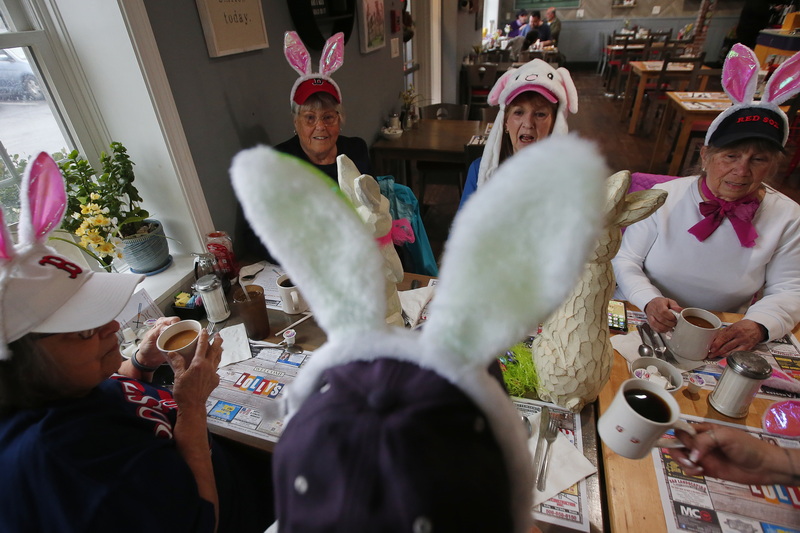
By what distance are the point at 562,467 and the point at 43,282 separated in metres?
1.02

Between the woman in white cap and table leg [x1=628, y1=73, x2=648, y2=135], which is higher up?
the woman in white cap

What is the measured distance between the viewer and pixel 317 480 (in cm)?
35

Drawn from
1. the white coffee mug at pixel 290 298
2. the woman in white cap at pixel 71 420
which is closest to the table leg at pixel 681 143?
the white coffee mug at pixel 290 298

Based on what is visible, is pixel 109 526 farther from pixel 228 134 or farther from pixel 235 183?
pixel 228 134

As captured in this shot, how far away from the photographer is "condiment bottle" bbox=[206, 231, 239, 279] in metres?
1.45

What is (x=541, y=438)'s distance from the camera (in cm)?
84

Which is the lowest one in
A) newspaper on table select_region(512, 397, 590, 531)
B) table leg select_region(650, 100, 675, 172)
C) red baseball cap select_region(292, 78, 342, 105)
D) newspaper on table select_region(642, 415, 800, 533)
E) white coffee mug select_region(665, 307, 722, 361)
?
table leg select_region(650, 100, 675, 172)

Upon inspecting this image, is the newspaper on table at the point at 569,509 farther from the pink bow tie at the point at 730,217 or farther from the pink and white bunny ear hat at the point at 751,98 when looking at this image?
the pink and white bunny ear hat at the point at 751,98

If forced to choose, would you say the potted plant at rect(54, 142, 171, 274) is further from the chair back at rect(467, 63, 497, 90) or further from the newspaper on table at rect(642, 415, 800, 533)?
the chair back at rect(467, 63, 497, 90)

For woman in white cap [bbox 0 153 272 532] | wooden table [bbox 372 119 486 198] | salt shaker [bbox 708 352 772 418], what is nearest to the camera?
woman in white cap [bbox 0 153 272 532]

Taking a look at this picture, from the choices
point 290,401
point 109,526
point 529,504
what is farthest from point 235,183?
point 109,526

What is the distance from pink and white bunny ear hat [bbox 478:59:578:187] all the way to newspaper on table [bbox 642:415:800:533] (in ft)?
3.47

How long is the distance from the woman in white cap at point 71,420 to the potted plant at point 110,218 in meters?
0.56

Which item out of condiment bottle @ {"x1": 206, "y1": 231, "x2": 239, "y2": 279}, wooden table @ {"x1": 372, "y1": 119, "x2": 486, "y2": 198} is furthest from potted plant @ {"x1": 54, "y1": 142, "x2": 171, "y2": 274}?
wooden table @ {"x1": 372, "y1": 119, "x2": 486, "y2": 198}
